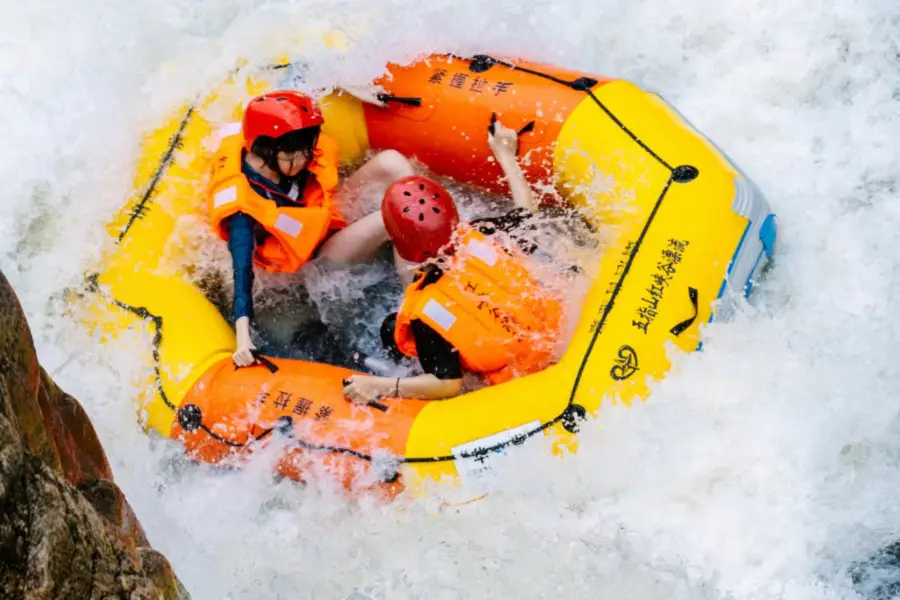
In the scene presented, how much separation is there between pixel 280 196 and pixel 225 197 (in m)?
0.22

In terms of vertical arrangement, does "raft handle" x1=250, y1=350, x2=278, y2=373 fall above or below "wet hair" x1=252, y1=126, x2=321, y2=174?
below

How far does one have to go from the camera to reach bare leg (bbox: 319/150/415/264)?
157 inches

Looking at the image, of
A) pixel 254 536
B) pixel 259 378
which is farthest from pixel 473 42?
pixel 254 536

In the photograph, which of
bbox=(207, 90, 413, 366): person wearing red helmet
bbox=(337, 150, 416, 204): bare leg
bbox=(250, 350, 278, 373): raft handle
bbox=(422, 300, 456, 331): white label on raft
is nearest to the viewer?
bbox=(422, 300, 456, 331): white label on raft

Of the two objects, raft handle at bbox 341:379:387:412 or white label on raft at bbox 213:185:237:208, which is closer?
raft handle at bbox 341:379:387:412

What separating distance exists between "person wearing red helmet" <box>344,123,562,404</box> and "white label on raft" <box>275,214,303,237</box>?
0.59 m

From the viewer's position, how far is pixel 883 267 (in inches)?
161

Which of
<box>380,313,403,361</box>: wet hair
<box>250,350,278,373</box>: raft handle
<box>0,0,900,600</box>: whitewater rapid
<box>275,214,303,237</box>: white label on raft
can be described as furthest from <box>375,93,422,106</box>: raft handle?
<box>250,350,278,373</box>: raft handle

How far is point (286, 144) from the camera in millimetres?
3734

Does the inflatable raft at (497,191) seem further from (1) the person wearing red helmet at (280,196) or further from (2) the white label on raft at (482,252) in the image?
(2) the white label on raft at (482,252)

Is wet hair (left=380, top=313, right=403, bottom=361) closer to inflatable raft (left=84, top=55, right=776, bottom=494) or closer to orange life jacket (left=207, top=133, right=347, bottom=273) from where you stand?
inflatable raft (left=84, top=55, right=776, bottom=494)

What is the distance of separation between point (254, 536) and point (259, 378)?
0.57 meters

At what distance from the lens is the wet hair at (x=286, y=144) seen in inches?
147

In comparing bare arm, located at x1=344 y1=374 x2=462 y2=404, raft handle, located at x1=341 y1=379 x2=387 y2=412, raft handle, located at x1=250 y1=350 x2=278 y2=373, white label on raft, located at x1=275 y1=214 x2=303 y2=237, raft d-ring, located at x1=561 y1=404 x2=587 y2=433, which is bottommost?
raft handle, located at x1=250 y1=350 x2=278 y2=373
